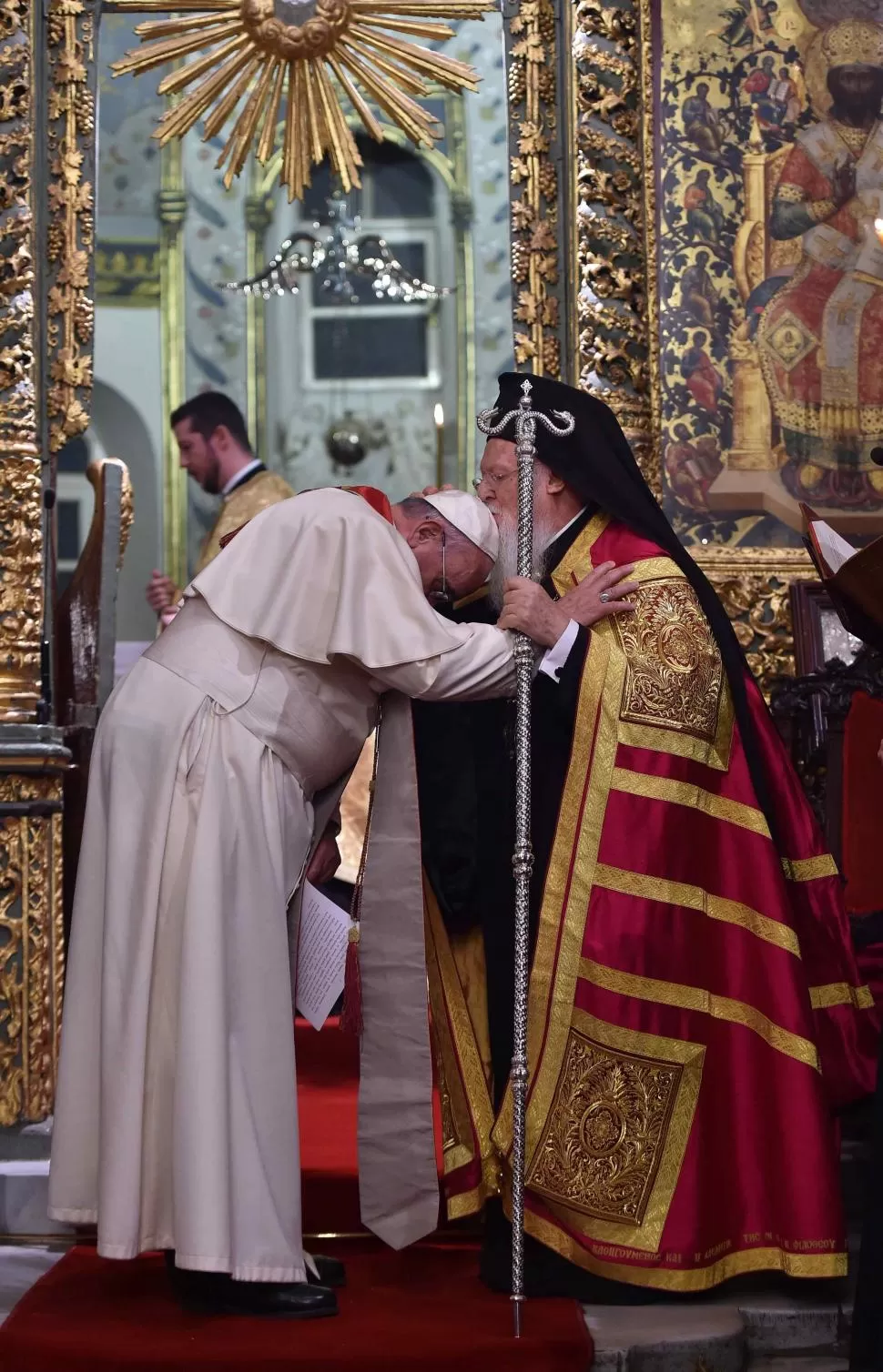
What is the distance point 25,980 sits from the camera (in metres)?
4.80

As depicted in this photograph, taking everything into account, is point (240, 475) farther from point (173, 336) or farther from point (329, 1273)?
point (329, 1273)

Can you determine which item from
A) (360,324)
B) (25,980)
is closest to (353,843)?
(25,980)

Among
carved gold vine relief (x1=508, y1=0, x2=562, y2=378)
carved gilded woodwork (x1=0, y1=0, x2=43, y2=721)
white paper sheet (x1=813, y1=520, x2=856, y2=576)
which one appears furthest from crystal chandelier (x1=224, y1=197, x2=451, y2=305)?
white paper sheet (x1=813, y1=520, x2=856, y2=576)

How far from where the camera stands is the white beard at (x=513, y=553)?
4090 mm

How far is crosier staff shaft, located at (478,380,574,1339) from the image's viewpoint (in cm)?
367

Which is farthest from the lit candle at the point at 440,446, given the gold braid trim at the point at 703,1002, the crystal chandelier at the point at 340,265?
the gold braid trim at the point at 703,1002

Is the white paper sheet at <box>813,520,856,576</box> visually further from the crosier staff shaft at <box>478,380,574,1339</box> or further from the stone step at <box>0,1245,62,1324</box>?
the stone step at <box>0,1245,62,1324</box>

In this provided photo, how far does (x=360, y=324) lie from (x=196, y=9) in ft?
14.1

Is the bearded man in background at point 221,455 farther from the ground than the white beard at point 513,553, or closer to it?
farther from the ground

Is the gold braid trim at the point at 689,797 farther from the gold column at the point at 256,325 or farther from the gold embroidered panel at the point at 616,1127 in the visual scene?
the gold column at the point at 256,325

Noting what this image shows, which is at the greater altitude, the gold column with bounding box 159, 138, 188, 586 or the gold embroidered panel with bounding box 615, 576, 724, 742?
the gold column with bounding box 159, 138, 188, 586

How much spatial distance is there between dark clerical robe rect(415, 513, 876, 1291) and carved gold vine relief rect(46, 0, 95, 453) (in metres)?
2.28

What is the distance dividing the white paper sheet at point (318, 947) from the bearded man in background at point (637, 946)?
330 millimetres

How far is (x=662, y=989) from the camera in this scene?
383 centimetres
